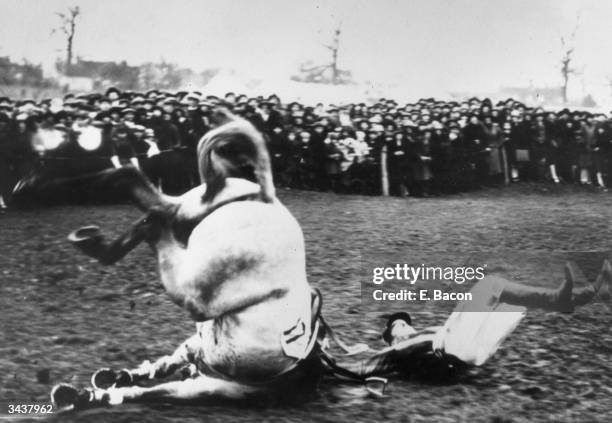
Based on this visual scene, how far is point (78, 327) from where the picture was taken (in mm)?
4293

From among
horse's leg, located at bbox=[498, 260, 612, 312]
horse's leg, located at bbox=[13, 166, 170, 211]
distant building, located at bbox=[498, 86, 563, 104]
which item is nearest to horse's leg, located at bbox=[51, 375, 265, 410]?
horse's leg, located at bbox=[13, 166, 170, 211]

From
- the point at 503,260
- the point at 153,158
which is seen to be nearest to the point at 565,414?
the point at 503,260

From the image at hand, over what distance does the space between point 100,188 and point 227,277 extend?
90 centimetres

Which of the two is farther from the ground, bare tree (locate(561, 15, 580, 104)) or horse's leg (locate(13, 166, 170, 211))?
bare tree (locate(561, 15, 580, 104))

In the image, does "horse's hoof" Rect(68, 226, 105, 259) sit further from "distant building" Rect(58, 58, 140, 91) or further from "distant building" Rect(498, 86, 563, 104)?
"distant building" Rect(498, 86, 563, 104)

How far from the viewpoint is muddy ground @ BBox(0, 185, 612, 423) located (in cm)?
427

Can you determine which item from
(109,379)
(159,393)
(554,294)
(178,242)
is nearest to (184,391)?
(159,393)

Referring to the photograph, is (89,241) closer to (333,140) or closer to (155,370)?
(155,370)

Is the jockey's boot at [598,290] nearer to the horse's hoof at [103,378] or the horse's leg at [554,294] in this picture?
the horse's leg at [554,294]

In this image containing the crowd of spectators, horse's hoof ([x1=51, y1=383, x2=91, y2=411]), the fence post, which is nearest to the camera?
horse's hoof ([x1=51, y1=383, x2=91, y2=411])

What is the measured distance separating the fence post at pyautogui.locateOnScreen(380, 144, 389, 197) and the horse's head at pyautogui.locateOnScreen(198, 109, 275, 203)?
87cm

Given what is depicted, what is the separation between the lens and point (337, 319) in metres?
4.50

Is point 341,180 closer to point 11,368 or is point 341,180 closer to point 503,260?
point 503,260

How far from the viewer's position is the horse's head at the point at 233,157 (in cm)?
442
